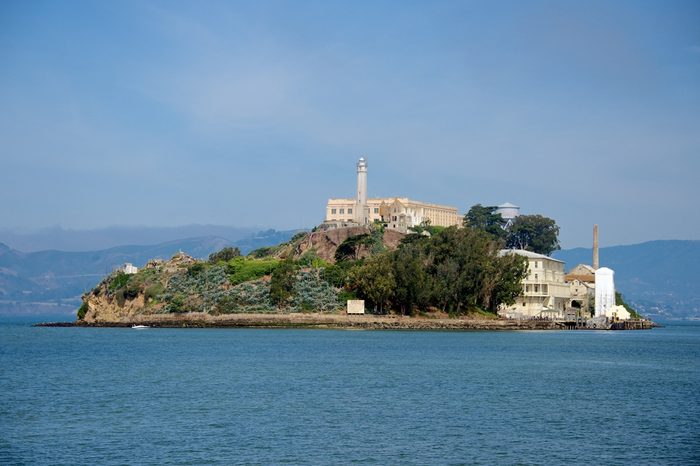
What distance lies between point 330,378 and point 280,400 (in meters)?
9.97

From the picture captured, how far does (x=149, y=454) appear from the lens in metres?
32.9

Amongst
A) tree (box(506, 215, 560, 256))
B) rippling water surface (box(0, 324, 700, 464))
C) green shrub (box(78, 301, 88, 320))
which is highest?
tree (box(506, 215, 560, 256))

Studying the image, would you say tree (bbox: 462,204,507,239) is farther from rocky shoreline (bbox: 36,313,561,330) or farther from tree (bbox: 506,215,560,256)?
rocky shoreline (bbox: 36,313,561,330)

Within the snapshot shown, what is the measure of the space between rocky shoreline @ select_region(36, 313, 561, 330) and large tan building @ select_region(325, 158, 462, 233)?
35.8 metres

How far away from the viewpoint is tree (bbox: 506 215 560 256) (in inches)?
6230

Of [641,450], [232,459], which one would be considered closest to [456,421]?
[641,450]

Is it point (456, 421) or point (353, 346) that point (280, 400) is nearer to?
point (456, 421)

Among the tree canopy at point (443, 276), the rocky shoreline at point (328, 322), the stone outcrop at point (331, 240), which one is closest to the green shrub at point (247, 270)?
the rocky shoreline at point (328, 322)

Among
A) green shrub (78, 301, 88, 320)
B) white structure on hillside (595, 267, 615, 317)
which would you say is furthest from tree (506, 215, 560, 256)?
green shrub (78, 301, 88, 320)

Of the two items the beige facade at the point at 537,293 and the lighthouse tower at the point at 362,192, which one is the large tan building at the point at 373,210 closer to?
the lighthouse tower at the point at 362,192

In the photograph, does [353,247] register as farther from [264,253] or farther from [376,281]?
[264,253]

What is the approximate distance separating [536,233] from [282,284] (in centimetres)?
5669

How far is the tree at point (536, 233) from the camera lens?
158250mm

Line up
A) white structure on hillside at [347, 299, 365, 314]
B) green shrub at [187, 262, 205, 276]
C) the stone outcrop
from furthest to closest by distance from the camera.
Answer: the stone outcrop → green shrub at [187, 262, 205, 276] → white structure on hillside at [347, 299, 365, 314]
